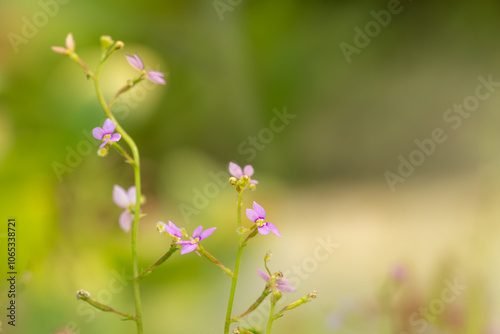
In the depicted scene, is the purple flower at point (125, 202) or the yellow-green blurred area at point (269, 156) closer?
the purple flower at point (125, 202)

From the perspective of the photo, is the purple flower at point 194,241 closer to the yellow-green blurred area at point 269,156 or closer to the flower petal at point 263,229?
the flower petal at point 263,229

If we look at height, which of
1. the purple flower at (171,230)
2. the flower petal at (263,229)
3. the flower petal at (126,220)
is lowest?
the flower petal at (126,220)

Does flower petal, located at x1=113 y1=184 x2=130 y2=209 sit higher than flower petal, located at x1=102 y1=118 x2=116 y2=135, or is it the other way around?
flower petal, located at x1=102 y1=118 x2=116 y2=135

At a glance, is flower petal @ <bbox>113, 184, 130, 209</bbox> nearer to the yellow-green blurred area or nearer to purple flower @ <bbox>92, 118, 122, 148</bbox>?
purple flower @ <bbox>92, 118, 122, 148</bbox>

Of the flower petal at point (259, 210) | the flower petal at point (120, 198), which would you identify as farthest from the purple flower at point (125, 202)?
the flower petal at point (259, 210)

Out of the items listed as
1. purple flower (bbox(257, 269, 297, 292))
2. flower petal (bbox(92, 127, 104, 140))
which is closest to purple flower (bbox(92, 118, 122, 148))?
flower petal (bbox(92, 127, 104, 140))

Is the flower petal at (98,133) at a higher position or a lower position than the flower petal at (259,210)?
lower

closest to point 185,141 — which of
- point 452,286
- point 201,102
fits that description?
point 201,102

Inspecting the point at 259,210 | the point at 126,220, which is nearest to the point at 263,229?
the point at 259,210

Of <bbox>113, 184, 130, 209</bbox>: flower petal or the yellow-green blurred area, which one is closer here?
<bbox>113, 184, 130, 209</bbox>: flower petal

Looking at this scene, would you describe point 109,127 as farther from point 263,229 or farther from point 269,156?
point 269,156
